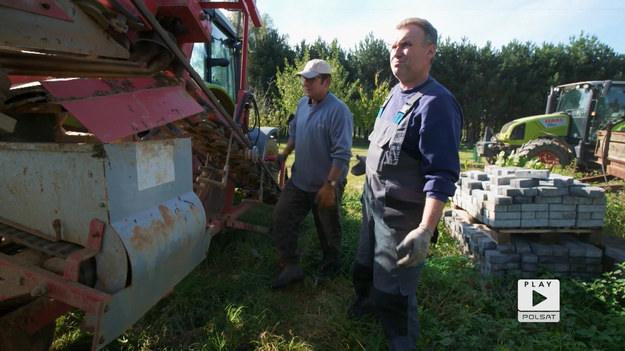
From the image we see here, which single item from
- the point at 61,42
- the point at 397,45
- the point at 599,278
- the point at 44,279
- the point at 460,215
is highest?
the point at 397,45

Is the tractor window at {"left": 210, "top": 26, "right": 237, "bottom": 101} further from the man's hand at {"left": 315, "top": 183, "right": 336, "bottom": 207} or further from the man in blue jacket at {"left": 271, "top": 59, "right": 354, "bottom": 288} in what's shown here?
the man's hand at {"left": 315, "top": 183, "right": 336, "bottom": 207}

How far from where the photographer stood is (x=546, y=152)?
878 cm

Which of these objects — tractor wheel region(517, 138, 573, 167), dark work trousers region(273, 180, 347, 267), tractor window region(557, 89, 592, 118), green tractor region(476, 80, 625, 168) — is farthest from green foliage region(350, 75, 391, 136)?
dark work trousers region(273, 180, 347, 267)

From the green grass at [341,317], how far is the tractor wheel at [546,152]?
6515mm

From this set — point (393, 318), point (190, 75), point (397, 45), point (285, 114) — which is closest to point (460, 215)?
point (393, 318)

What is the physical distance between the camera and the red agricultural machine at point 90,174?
1.44 m

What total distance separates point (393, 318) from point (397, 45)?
1494mm

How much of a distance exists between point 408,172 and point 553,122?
32.2ft

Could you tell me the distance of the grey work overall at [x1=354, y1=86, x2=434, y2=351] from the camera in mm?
1959

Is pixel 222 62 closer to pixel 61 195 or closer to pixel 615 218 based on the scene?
pixel 61 195

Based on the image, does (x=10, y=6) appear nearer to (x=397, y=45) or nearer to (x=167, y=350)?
(x=397, y=45)

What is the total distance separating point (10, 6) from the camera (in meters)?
1.22

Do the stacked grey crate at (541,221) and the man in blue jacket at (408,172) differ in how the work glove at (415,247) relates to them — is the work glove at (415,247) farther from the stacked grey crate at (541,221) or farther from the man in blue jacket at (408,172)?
the stacked grey crate at (541,221)

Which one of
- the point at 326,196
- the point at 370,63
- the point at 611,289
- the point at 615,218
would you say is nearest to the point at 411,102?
the point at 326,196
